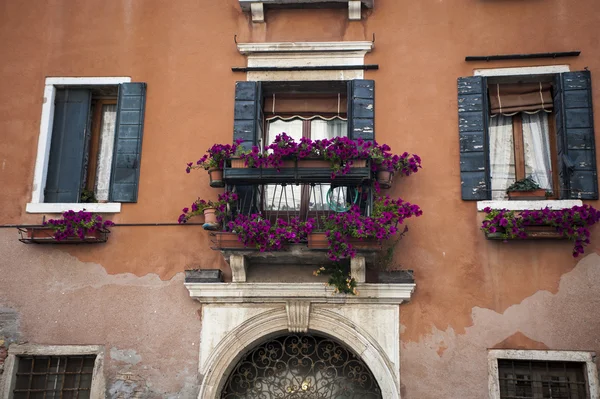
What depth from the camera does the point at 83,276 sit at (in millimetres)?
6984

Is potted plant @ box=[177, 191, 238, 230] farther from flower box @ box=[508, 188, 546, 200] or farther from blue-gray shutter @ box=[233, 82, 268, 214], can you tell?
flower box @ box=[508, 188, 546, 200]

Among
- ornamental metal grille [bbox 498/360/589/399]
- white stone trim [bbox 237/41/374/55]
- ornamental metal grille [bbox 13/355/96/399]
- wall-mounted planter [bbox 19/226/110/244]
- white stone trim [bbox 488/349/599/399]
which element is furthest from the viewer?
white stone trim [bbox 237/41/374/55]

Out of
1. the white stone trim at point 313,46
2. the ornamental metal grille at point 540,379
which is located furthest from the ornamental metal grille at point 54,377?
the ornamental metal grille at point 540,379

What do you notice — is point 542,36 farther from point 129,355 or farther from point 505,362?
point 129,355

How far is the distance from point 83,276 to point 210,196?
1526 millimetres

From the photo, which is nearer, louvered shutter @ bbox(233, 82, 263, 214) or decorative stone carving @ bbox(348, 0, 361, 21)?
louvered shutter @ bbox(233, 82, 263, 214)

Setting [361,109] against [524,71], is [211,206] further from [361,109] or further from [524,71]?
[524,71]

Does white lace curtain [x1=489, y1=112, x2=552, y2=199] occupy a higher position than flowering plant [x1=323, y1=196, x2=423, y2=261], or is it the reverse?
white lace curtain [x1=489, y1=112, x2=552, y2=199]

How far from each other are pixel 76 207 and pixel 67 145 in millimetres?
808

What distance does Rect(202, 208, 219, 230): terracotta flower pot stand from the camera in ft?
21.7

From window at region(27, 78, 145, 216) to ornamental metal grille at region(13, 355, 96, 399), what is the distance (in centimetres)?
153

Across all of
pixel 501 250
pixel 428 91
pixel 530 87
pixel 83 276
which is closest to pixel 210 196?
pixel 83 276

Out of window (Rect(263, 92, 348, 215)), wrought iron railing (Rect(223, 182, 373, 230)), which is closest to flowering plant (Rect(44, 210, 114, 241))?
wrought iron railing (Rect(223, 182, 373, 230))

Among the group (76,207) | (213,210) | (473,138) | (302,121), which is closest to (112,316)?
(76,207)
